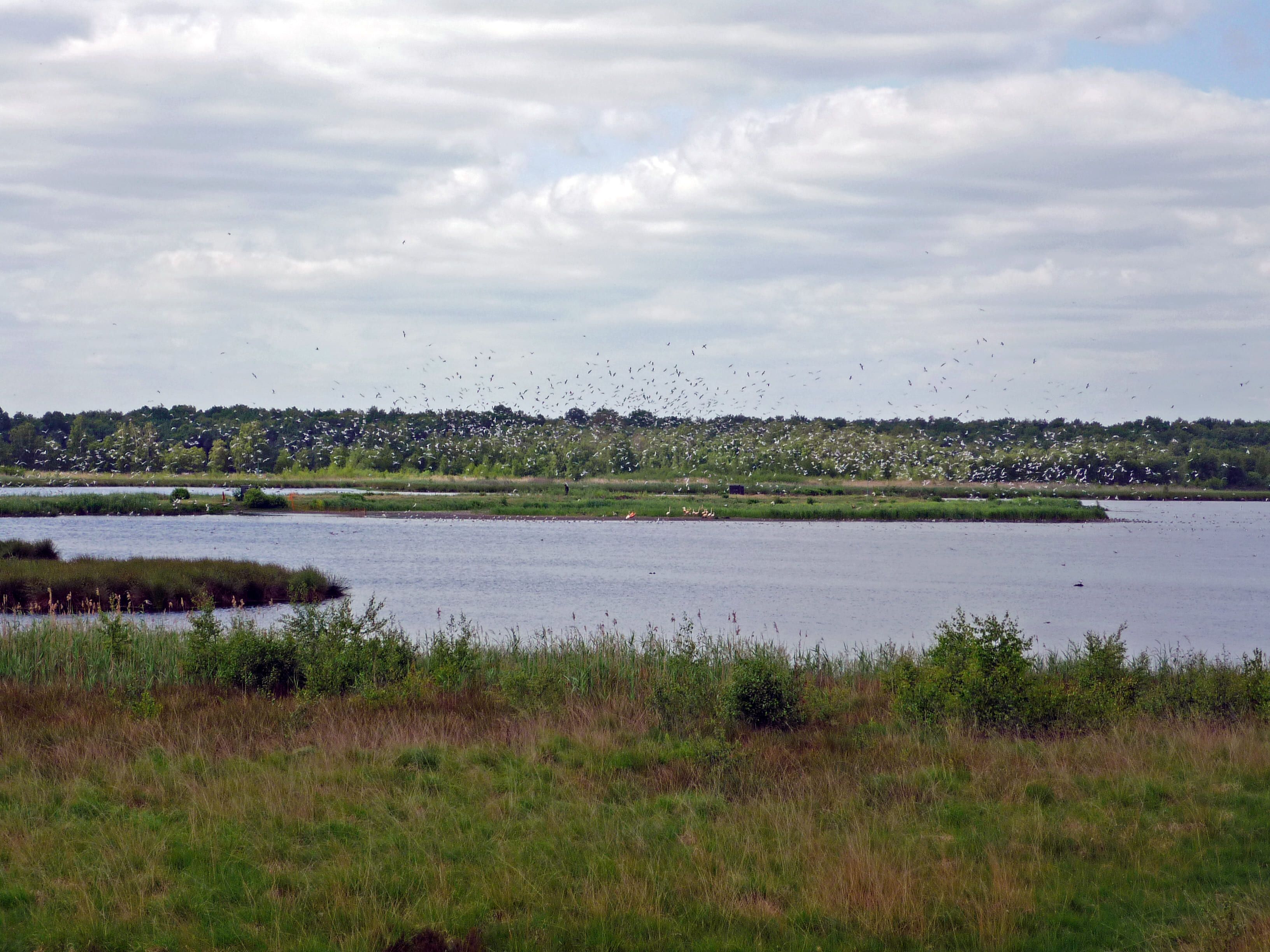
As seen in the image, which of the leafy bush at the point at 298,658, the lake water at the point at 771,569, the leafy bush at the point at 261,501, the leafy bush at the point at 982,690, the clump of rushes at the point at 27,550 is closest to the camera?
the leafy bush at the point at 982,690

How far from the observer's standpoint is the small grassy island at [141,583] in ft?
121

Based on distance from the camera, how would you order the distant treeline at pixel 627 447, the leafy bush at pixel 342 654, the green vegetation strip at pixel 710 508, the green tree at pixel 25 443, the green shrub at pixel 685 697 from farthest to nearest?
1. the green tree at pixel 25 443
2. the distant treeline at pixel 627 447
3. the green vegetation strip at pixel 710 508
4. the leafy bush at pixel 342 654
5. the green shrub at pixel 685 697

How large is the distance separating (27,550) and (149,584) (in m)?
10.1

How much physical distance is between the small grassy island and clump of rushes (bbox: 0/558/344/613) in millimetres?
32

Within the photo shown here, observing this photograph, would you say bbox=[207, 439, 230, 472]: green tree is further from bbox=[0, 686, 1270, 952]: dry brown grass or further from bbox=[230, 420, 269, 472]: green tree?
bbox=[0, 686, 1270, 952]: dry brown grass

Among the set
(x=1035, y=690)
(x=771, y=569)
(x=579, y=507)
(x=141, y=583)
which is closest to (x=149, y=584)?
(x=141, y=583)

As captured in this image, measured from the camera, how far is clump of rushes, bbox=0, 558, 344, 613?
3688 cm

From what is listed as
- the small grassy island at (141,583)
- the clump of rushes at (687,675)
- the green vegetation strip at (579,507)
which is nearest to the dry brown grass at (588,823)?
the clump of rushes at (687,675)

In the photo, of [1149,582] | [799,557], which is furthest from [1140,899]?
[799,557]

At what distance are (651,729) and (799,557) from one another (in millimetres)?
52358

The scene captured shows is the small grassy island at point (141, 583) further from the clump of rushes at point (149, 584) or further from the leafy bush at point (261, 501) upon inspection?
the leafy bush at point (261, 501)

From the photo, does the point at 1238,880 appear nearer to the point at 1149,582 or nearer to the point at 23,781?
the point at 23,781

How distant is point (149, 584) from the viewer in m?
39.1

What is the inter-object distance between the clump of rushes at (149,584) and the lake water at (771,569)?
296cm
